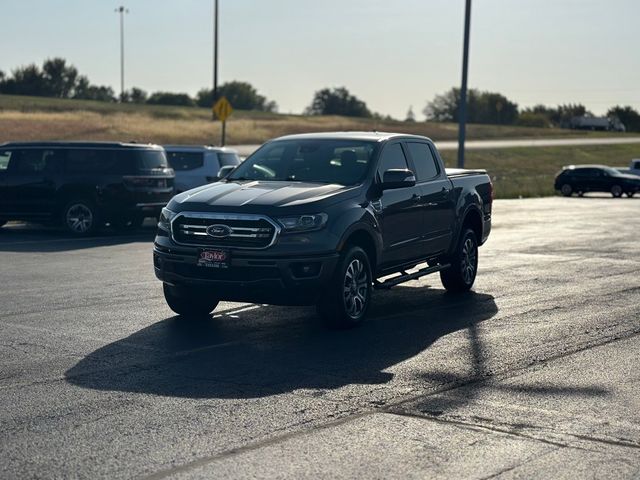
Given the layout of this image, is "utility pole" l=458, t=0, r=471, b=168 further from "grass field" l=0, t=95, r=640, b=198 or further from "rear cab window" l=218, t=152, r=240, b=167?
"grass field" l=0, t=95, r=640, b=198

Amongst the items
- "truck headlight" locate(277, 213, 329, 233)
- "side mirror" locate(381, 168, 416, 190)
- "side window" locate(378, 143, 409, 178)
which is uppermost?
"side window" locate(378, 143, 409, 178)

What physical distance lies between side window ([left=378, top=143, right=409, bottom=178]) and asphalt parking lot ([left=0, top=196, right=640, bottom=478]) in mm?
1538

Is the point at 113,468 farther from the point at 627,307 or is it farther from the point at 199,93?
the point at 199,93

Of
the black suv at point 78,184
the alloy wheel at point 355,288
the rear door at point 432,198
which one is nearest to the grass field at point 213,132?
the black suv at point 78,184

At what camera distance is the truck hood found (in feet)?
35.3

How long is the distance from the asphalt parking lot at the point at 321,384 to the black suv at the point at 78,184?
753cm

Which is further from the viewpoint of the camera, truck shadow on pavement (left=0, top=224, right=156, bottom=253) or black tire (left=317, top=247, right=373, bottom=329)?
truck shadow on pavement (left=0, top=224, right=156, bottom=253)

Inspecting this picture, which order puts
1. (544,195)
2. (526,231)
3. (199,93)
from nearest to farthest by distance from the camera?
(526,231) < (544,195) < (199,93)

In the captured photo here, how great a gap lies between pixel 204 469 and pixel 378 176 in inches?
238

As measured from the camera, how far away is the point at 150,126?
258ft

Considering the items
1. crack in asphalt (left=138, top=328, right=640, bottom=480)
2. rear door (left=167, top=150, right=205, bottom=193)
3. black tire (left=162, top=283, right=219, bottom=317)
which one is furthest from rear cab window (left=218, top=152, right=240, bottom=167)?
crack in asphalt (left=138, top=328, right=640, bottom=480)

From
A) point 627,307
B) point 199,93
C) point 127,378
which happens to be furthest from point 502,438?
point 199,93

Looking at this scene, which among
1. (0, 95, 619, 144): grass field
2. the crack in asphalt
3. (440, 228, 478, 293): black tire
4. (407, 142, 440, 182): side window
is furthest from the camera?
(0, 95, 619, 144): grass field

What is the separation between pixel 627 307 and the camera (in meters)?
12.9
